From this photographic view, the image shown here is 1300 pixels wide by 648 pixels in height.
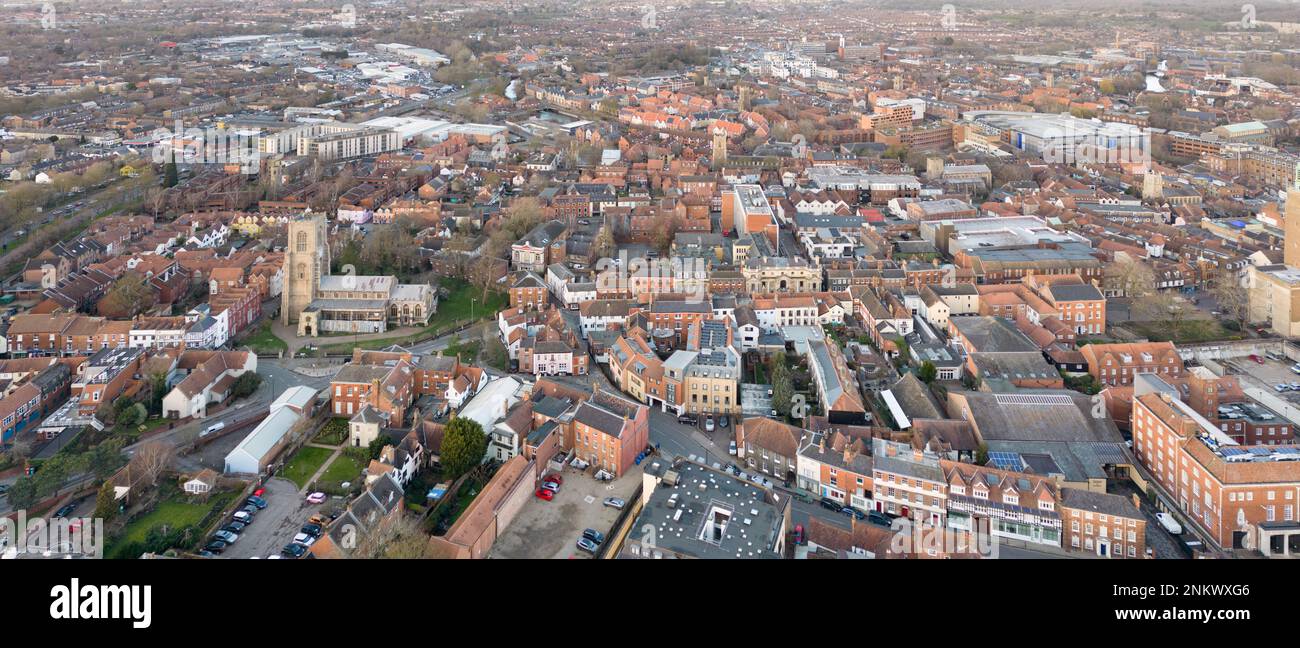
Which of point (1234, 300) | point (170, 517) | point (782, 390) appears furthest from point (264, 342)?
point (1234, 300)

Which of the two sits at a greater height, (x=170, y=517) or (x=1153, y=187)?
(x=1153, y=187)

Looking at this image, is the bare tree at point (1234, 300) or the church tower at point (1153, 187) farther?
the church tower at point (1153, 187)

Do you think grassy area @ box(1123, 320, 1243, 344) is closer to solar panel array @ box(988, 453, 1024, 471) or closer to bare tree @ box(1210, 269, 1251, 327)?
bare tree @ box(1210, 269, 1251, 327)

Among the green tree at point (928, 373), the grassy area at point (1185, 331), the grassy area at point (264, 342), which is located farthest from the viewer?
the grassy area at point (1185, 331)

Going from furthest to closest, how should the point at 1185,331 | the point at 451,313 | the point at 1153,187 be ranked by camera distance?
1. the point at 1153,187
2. the point at 451,313
3. the point at 1185,331

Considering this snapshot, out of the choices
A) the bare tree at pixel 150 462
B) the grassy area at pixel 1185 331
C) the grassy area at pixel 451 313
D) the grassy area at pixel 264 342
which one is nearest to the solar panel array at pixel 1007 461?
the grassy area at pixel 1185 331

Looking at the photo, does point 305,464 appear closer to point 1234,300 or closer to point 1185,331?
point 1185,331

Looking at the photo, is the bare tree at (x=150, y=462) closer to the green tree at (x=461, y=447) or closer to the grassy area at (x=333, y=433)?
the grassy area at (x=333, y=433)

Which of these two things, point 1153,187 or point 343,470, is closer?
point 343,470
